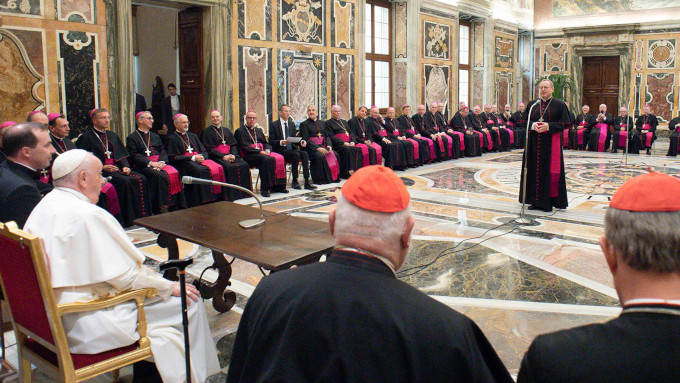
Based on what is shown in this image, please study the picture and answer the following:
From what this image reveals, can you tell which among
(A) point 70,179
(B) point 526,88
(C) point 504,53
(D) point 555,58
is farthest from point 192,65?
(D) point 555,58

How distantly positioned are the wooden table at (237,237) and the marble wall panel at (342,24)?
342 inches

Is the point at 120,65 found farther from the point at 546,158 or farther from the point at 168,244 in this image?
the point at 546,158

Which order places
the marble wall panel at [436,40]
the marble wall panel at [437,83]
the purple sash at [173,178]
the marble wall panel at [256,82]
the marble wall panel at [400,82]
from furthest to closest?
1. the marble wall panel at [437,83]
2. the marble wall panel at [436,40]
3. the marble wall panel at [400,82]
4. the marble wall panel at [256,82]
5. the purple sash at [173,178]

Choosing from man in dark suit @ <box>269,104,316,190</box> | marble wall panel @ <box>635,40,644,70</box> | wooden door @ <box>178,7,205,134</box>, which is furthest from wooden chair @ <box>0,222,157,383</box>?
marble wall panel @ <box>635,40,644,70</box>

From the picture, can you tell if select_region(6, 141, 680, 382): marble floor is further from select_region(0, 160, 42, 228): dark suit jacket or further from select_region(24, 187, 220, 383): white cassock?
select_region(0, 160, 42, 228): dark suit jacket

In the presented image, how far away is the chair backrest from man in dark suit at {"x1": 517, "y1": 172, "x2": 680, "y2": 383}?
1909 millimetres

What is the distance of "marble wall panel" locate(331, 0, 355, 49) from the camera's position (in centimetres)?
1222

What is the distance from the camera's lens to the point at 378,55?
1420 centimetres

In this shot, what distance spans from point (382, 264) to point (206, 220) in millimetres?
2497

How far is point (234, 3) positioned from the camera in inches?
392

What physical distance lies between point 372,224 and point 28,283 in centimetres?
167

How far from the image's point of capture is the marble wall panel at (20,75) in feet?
23.6

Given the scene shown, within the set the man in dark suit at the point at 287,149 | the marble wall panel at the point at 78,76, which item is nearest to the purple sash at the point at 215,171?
the man in dark suit at the point at 287,149

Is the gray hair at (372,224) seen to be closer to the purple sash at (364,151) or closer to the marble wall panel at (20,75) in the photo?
the marble wall panel at (20,75)
